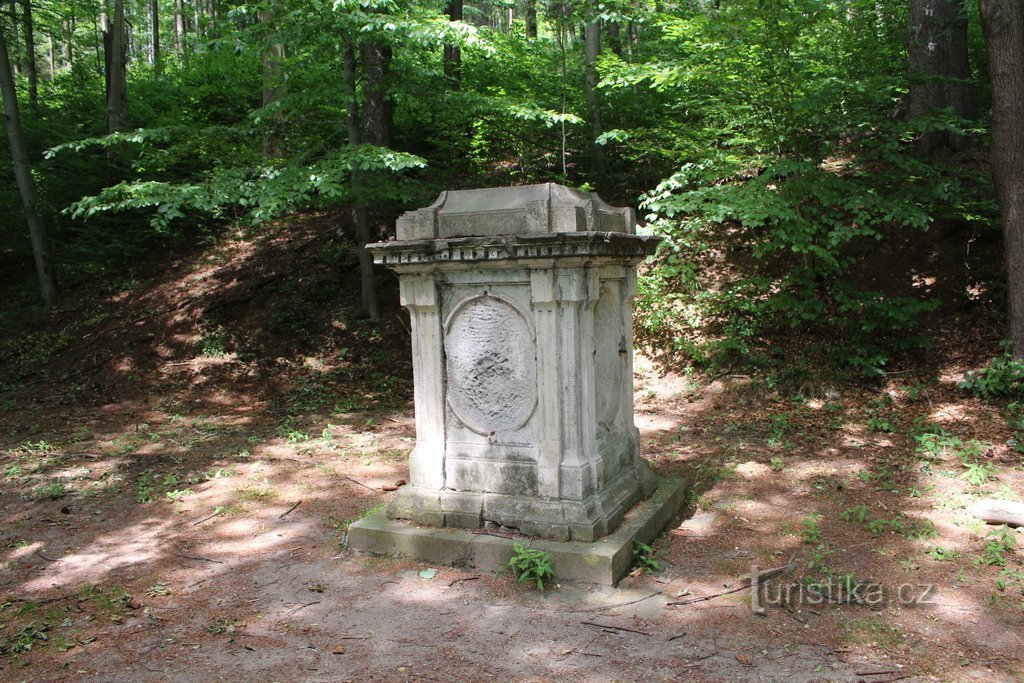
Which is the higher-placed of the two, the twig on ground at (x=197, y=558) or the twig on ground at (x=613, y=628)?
the twig on ground at (x=197, y=558)

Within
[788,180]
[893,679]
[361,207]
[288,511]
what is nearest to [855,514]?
[893,679]

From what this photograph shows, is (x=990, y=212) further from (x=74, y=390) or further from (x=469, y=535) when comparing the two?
(x=74, y=390)

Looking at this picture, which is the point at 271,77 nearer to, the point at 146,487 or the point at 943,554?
the point at 146,487

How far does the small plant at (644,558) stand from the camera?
4500mm

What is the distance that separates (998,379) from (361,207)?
25.5ft

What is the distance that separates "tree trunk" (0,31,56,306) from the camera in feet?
38.0

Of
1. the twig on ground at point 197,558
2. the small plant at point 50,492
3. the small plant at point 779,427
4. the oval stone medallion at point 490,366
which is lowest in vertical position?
the twig on ground at point 197,558

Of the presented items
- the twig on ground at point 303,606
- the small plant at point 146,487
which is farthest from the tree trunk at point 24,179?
the twig on ground at point 303,606

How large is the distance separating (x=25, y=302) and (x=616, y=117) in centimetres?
1089

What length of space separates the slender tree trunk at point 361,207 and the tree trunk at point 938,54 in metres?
7.39

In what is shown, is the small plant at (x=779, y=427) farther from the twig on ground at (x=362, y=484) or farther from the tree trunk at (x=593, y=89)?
the tree trunk at (x=593, y=89)

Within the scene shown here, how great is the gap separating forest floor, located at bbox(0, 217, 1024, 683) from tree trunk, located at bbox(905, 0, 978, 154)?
3702mm

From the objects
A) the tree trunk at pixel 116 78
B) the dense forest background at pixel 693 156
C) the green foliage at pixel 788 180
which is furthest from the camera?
the tree trunk at pixel 116 78

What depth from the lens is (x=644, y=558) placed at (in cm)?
454
